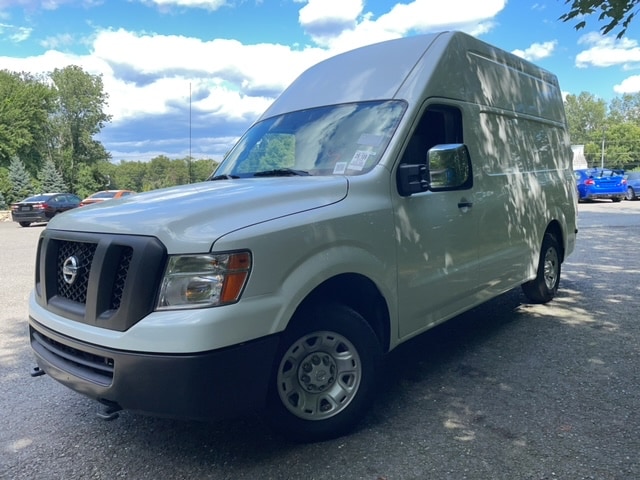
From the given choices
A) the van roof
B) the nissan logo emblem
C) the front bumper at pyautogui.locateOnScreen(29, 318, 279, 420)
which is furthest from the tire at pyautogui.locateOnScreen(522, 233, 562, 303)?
the nissan logo emblem

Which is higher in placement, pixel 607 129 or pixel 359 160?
pixel 607 129

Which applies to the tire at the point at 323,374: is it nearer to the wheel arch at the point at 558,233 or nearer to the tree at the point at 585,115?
the wheel arch at the point at 558,233

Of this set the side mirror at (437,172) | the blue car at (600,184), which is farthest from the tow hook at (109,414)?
the blue car at (600,184)

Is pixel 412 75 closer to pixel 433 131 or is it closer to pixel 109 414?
pixel 433 131

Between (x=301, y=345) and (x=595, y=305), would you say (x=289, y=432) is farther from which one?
(x=595, y=305)

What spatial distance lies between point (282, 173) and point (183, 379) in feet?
5.82

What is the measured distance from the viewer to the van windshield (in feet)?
11.7

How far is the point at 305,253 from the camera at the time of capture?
2828mm

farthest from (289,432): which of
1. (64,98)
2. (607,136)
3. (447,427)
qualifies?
(607,136)

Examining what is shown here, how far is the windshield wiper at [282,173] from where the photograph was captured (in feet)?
11.9

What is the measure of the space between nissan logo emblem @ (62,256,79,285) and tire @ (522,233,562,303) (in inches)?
189

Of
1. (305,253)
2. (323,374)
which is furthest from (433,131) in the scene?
(323,374)

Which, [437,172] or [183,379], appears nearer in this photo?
[183,379]

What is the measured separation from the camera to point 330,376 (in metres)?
3.07
